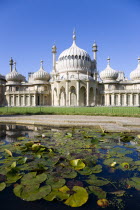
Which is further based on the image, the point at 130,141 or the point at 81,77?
the point at 81,77

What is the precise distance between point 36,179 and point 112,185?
151cm

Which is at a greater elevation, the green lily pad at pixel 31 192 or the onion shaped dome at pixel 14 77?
the onion shaped dome at pixel 14 77

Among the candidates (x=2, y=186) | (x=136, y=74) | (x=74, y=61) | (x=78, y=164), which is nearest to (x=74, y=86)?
(x=74, y=61)

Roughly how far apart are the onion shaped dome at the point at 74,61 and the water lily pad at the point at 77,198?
45844 millimetres

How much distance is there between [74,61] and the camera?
1875 inches

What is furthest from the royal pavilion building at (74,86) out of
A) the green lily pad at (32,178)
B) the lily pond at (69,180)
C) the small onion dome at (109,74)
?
the green lily pad at (32,178)

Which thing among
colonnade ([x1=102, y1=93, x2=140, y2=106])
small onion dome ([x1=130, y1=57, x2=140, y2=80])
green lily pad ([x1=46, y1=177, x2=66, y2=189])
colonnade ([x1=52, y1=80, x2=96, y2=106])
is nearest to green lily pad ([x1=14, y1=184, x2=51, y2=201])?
green lily pad ([x1=46, y1=177, x2=66, y2=189])

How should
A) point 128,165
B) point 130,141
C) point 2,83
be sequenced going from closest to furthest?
1. point 128,165
2. point 130,141
3. point 2,83

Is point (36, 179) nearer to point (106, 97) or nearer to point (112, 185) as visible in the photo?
point (112, 185)

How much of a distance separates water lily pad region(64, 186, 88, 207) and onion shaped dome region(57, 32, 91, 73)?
45.8 metres

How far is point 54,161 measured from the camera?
427 centimetres

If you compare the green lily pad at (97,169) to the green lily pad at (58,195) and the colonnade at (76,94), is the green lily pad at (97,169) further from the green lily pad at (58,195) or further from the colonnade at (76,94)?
the colonnade at (76,94)

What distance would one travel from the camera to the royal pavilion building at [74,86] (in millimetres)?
42969

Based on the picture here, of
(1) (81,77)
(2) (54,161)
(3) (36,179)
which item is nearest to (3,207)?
(3) (36,179)
